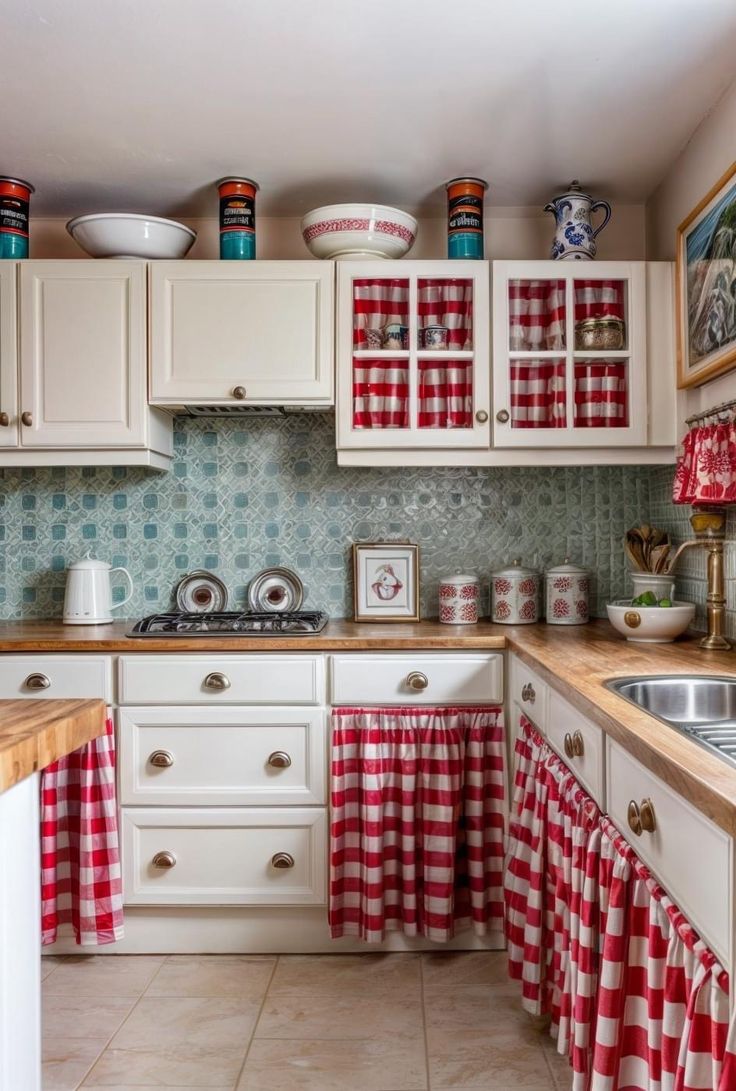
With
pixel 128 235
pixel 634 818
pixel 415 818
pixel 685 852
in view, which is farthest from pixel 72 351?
pixel 685 852

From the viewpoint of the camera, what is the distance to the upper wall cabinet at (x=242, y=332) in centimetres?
259

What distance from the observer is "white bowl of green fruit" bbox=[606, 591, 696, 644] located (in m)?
2.28

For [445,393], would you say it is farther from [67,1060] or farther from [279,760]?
[67,1060]

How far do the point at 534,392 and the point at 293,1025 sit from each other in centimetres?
194

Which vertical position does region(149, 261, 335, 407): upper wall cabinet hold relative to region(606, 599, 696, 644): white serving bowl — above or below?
above

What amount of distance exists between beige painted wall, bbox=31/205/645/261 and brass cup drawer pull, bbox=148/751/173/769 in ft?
5.66

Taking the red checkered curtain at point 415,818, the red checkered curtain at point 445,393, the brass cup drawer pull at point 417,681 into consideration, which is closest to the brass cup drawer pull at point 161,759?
the red checkered curtain at point 415,818

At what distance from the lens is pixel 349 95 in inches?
85.7

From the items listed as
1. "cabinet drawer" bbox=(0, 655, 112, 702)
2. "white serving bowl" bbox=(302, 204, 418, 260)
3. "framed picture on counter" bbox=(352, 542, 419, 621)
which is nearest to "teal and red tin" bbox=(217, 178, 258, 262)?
"white serving bowl" bbox=(302, 204, 418, 260)

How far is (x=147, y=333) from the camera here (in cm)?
261

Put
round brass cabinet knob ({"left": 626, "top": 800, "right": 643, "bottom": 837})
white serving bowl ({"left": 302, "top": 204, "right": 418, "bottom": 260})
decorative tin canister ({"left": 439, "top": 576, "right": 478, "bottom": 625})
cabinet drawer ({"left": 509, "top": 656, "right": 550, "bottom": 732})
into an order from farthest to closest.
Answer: decorative tin canister ({"left": 439, "top": 576, "right": 478, "bottom": 625}), white serving bowl ({"left": 302, "top": 204, "right": 418, "bottom": 260}), cabinet drawer ({"left": 509, "top": 656, "right": 550, "bottom": 732}), round brass cabinet knob ({"left": 626, "top": 800, "right": 643, "bottom": 837})

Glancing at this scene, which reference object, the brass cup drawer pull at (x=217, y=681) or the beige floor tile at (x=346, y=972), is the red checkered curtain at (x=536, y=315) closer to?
the brass cup drawer pull at (x=217, y=681)

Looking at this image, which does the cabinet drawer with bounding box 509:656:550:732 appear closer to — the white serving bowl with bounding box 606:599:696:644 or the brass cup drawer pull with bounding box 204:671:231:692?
the white serving bowl with bounding box 606:599:696:644

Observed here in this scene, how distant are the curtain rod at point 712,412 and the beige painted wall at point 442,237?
2.57ft
